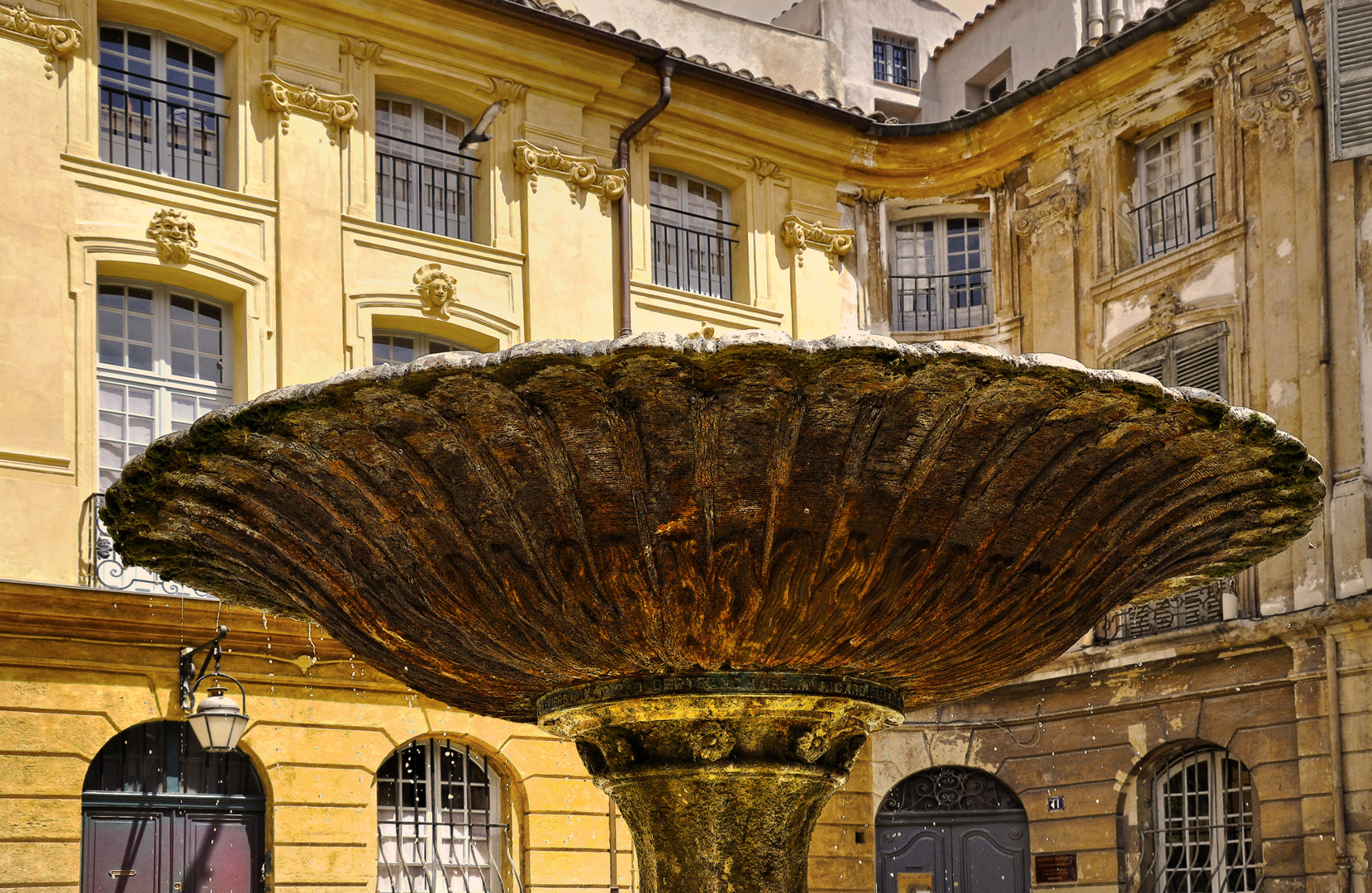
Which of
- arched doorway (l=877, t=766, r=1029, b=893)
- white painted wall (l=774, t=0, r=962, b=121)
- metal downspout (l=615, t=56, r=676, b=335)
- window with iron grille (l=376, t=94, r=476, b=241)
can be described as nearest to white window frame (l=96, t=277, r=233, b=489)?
window with iron grille (l=376, t=94, r=476, b=241)

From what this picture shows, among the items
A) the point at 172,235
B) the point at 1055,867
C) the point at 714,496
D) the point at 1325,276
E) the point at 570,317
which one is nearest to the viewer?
the point at 714,496

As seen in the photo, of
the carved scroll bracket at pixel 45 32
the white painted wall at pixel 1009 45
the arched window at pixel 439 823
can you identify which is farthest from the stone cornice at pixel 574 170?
the white painted wall at pixel 1009 45

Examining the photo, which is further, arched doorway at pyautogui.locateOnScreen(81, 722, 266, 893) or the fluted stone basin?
arched doorway at pyautogui.locateOnScreen(81, 722, 266, 893)

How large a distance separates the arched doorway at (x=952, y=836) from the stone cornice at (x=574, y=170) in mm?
6523

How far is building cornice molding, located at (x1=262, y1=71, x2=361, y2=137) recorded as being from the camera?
47.2 ft

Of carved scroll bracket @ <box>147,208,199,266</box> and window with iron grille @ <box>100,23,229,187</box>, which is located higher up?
window with iron grille @ <box>100,23,229,187</box>

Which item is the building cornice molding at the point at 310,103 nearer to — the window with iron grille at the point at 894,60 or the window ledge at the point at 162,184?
the window ledge at the point at 162,184

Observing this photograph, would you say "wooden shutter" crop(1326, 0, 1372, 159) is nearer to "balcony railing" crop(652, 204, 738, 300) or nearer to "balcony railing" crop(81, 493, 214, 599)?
"balcony railing" crop(652, 204, 738, 300)

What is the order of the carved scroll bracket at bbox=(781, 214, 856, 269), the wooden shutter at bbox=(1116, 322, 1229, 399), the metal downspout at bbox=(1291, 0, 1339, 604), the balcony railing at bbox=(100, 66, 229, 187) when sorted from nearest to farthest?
1. the balcony railing at bbox=(100, 66, 229, 187)
2. the metal downspout at bbox=(1291, 0, 1339, 604)
3. the wooden shutter at bbox=(1116, 322, 1229, 399)
4. the carved scroll bracket at bbox=(781, 214, 856, 269)

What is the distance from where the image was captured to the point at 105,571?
1256cm

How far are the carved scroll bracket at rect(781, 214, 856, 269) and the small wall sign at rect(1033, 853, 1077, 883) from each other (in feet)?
20.6

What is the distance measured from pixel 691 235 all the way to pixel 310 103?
419cm

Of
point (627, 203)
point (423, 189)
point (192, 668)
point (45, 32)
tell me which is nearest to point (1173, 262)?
point (627, 203)

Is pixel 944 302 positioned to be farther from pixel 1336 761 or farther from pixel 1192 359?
pixel 1336 761
